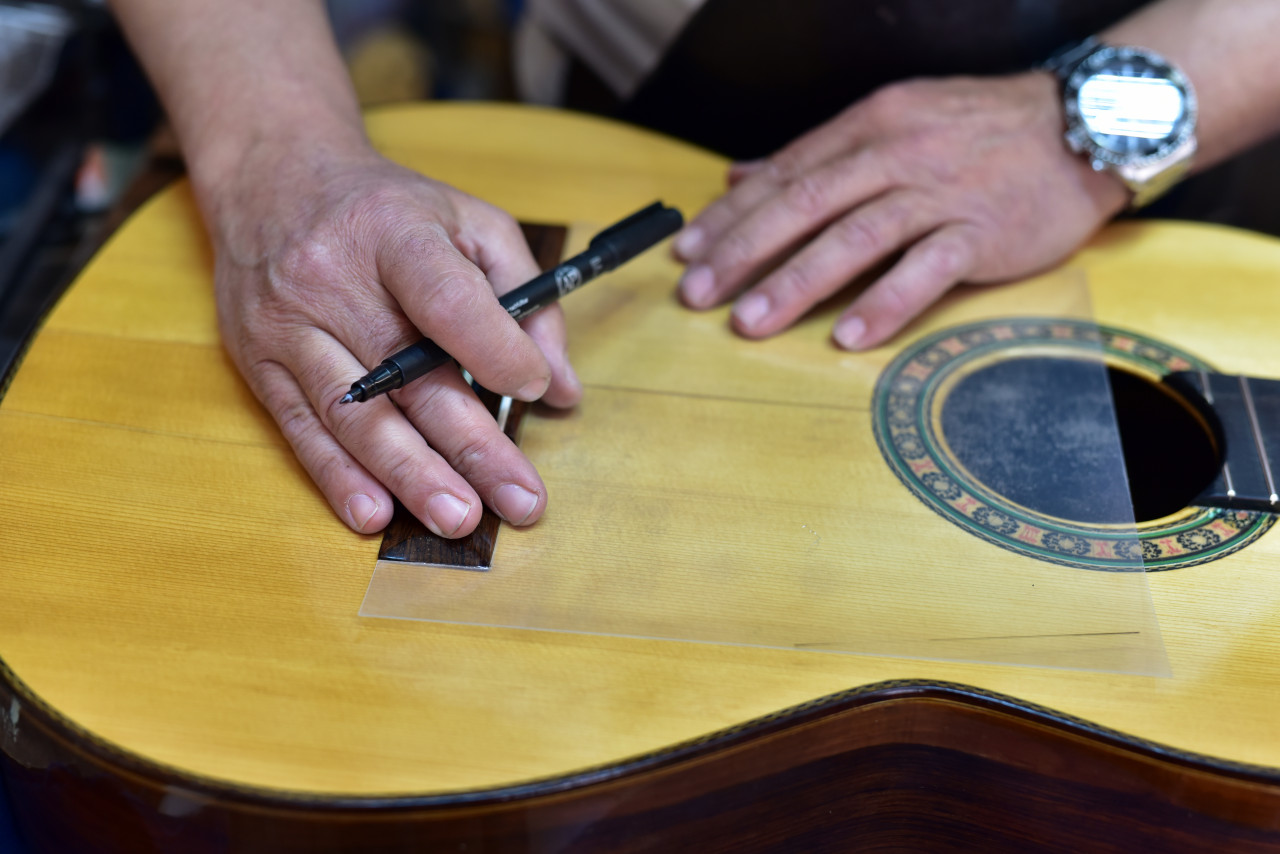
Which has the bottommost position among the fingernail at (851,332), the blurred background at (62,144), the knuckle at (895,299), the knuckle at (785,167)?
the blurred background at (62,144)

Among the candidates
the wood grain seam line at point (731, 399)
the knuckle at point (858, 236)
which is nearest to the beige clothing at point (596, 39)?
the knuckle at point (858, 236)

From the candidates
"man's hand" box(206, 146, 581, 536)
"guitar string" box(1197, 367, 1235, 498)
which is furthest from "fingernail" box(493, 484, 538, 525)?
"guitar string" box(1197, 367, 1235, 498)

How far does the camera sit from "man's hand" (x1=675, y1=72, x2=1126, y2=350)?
0.76 m

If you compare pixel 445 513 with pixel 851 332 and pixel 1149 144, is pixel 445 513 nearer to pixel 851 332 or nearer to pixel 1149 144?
pixel 851 332

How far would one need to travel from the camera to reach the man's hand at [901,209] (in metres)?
0.76

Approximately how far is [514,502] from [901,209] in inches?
16.4

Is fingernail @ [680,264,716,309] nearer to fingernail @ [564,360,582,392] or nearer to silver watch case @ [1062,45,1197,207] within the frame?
fingernail @ [564,360,582,392]

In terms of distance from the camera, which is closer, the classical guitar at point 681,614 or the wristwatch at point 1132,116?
the classical guitar at point 681,614

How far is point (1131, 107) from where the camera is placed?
2.74ft

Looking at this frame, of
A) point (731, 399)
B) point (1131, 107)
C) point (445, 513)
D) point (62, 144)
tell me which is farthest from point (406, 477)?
point (62, 144)

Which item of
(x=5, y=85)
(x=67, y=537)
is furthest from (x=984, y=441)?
(x=5, y=85)

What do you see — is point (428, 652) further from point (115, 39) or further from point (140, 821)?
point (115, 39)

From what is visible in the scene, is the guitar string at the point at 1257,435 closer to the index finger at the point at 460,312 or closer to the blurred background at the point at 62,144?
the index finger at the point at 460,312

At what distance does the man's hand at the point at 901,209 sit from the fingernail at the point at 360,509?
0.32 metres
